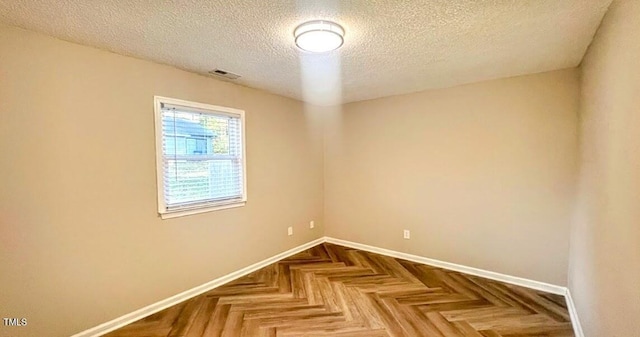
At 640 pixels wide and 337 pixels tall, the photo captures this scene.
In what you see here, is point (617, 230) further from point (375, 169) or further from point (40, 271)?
point (40, 271)

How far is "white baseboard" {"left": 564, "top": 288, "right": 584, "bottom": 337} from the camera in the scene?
7.22ft

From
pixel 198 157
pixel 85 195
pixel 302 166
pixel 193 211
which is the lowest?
pixel 193 211

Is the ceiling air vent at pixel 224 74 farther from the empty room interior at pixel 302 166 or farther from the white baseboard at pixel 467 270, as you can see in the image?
the white baseboard at pixel 467 270

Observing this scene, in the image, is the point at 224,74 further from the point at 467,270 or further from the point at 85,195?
the point at 467,270

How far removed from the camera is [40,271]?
200 cm

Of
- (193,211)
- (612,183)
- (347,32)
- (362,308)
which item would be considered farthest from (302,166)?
(612,183)

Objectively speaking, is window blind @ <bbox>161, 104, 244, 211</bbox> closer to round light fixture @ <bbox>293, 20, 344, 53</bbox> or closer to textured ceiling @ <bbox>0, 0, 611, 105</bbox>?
textured ceiling @ <bbox>0, 0, 611, 105</bbox>

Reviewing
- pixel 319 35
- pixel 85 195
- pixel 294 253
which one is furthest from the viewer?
pixel 294 253

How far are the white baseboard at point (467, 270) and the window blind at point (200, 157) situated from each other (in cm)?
206

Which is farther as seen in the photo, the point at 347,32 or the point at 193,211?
the point at 193,211

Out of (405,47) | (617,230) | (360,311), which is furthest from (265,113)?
(617,230)

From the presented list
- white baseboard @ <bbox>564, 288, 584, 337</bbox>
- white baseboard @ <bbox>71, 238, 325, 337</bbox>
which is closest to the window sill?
white baseboard @ <bbox>71, 238, 325, 337</bbox>

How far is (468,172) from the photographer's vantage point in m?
3.38

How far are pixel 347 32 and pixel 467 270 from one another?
10.1 feet
